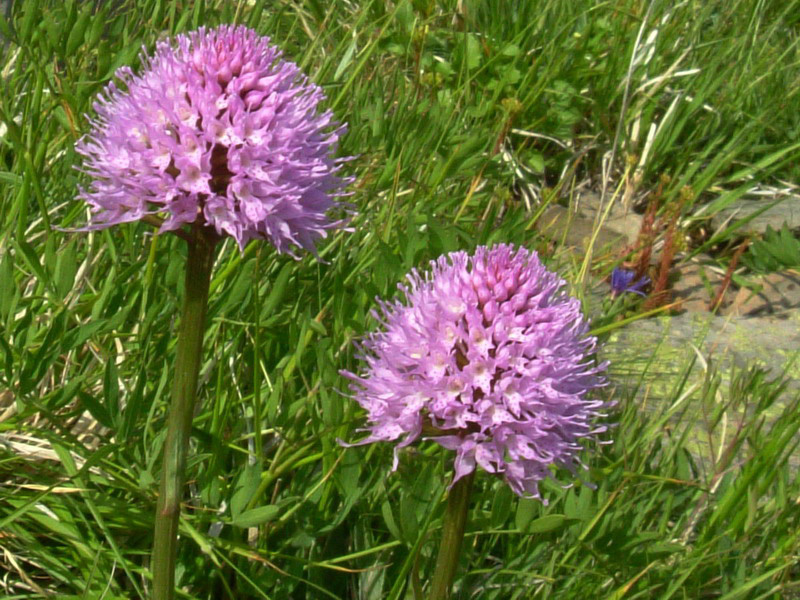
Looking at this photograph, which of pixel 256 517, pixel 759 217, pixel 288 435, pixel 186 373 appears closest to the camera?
pixel 186 373

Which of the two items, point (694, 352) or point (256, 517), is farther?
point (694, 352)

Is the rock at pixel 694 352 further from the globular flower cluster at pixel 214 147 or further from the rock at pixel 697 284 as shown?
the globular flower cluster at pixel 214 147

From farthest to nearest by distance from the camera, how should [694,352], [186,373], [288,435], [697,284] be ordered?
[697,284] → [694,352] → [288,435] → [186,373]

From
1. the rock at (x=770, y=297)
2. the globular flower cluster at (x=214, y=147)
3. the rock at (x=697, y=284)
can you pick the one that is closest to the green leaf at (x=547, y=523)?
the globular flower cluster at (x=214, y=147)

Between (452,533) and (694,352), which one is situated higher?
(452,533)

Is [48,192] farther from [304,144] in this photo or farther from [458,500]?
[458,500]

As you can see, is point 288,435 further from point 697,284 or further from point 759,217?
point 759,217

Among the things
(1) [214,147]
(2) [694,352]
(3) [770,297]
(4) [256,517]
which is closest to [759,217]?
(3) [770,297]
